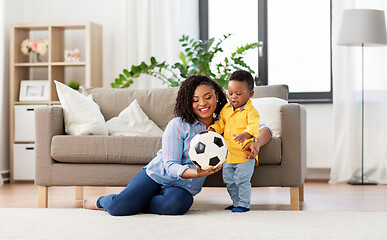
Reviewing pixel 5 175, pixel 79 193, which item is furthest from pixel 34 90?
A: pixel 79 193

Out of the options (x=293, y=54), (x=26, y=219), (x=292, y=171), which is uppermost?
(x=293, y=54)

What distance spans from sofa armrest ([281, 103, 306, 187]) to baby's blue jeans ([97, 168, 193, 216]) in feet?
1.93

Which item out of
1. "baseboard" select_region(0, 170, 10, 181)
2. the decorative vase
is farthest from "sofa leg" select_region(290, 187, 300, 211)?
the decorative vase

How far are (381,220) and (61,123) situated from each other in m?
1.85

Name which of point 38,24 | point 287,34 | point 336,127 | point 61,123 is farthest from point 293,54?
point 61,123

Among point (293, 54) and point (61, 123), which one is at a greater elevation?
point (293, 54)

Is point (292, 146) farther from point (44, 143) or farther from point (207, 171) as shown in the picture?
point (44, 143)

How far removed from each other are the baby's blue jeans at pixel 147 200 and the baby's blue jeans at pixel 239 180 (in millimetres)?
213

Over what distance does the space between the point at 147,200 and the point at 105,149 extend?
50cm

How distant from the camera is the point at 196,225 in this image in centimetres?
242

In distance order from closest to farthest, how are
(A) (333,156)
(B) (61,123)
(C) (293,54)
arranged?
(B) (61,123) → (A) (333,156) → (C) (293,54)

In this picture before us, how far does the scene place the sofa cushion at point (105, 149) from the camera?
119 inches

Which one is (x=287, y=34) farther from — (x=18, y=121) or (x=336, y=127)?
(x=18, y=121)

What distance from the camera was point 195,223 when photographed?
2465 mm
